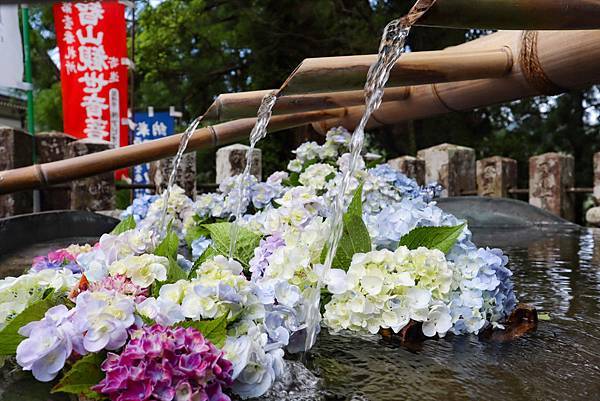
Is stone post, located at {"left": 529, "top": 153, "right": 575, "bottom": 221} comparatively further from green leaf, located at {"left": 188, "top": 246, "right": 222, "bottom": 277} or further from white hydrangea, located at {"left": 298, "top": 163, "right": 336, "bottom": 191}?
green leaf, located at {"left": 188, "top": 246, "right": 222, "bottom": 277}

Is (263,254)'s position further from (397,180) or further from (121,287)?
(397,180)

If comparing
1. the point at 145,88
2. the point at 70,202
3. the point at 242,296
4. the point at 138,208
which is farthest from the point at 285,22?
the point at 242,296

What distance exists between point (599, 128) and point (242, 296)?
10.9 meters

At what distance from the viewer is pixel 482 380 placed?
93 centimetres

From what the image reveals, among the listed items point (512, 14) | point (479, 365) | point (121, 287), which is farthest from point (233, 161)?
point (512, 14)

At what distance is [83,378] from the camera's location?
78cm

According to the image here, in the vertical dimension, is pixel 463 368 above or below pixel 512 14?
below

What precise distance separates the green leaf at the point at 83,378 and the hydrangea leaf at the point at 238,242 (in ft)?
2.16

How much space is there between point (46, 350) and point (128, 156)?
3.94 ft

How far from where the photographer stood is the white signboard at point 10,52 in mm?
5391

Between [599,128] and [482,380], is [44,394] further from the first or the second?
[599,128]

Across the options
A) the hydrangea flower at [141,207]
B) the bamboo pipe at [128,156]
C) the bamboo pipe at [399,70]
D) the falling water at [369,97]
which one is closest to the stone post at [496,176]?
the hydrangea flower at [141,207]

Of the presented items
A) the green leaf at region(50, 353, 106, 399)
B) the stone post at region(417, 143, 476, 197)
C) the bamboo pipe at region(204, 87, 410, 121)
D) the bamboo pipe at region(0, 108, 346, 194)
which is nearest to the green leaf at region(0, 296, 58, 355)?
the green leaf at region(50, 353, 106, 399)

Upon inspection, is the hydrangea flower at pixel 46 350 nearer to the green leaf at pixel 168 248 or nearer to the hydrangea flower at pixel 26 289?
the hydrangea flower at pixel 26 289
